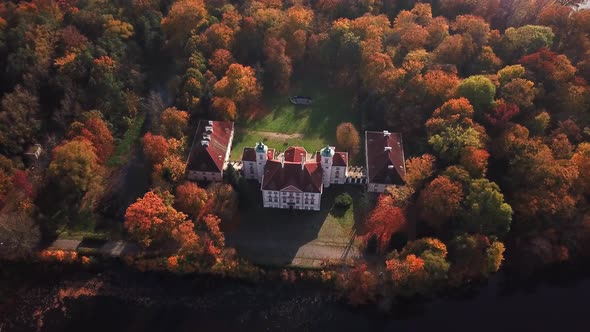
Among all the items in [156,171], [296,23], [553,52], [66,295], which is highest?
[296,23]

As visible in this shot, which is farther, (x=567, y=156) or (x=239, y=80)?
(x=239, y=80)

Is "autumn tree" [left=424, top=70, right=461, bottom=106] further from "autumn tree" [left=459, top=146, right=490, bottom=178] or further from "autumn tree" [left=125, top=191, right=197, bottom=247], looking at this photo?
"autumn tree" [left=125, top=191, right=197, bottom=247]

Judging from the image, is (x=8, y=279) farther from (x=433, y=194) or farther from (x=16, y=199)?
(x=433, y=194)

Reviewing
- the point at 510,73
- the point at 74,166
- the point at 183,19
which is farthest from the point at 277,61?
the point at 510,73

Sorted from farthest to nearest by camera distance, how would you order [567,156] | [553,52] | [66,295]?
1. [553,52]
2. [567,156]
3. [66,295]

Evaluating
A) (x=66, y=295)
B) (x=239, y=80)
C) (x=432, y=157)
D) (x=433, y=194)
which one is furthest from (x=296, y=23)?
(x=66, y=295)

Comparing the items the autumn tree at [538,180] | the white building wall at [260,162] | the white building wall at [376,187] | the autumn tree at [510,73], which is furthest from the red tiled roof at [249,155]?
the autumn tree at [510,73]

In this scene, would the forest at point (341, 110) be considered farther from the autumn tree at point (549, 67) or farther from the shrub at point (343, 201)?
the shrub at point (343, 201)
